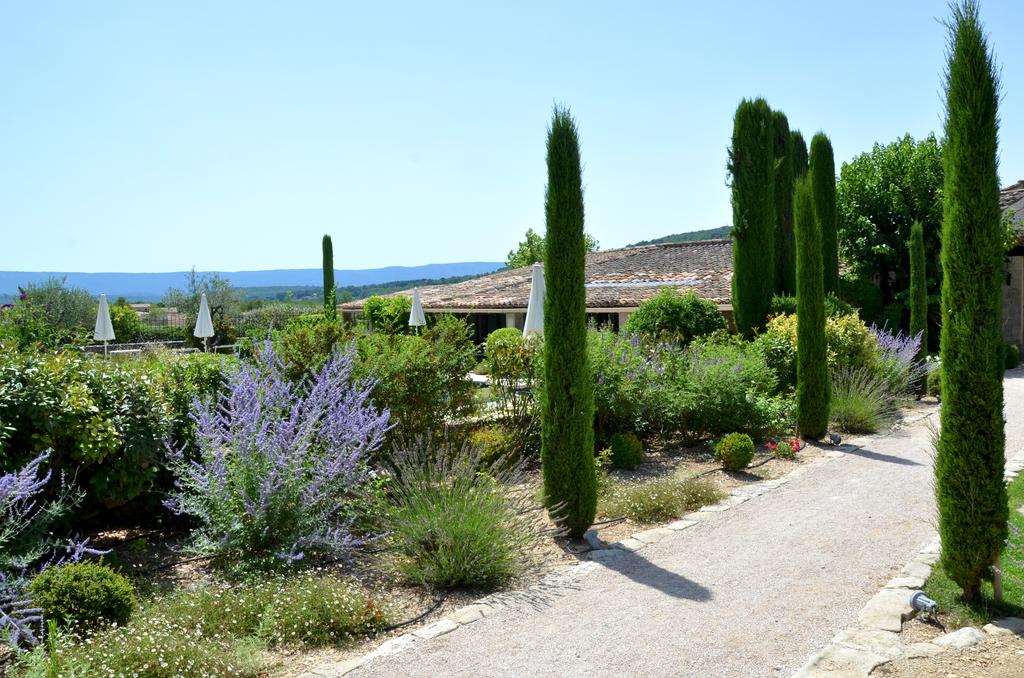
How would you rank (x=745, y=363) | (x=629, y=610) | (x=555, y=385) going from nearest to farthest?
(x=629, y=610) → (x=555, y=385) → (x=745, y=363)

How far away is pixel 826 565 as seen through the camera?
616 centimetres

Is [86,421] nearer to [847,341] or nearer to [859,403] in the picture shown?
[859,403]

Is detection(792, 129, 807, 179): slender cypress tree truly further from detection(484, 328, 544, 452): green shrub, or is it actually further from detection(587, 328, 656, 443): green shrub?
detection(484, 328, 544, 452): green shrub

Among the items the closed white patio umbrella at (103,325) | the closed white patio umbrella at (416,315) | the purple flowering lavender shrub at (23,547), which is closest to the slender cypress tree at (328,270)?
the closed white patio umbrella at (416,315)

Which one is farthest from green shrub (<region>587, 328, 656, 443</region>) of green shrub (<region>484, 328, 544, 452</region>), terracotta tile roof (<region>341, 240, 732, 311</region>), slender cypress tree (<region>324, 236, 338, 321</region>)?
slender cypress tree (<region>324, 236, 338, 321</region>)

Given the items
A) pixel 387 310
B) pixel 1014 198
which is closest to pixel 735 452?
pixel 387 310

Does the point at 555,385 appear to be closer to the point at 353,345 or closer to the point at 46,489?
the point at 353,345

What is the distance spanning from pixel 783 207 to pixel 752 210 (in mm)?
2364

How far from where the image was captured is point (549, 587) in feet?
18.8

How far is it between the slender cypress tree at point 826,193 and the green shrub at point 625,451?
551 inches

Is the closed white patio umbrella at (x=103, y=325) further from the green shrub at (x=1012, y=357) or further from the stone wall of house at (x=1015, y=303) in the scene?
the stone wall of house at (x=1015, y=303)

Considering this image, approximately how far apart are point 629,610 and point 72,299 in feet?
96.3

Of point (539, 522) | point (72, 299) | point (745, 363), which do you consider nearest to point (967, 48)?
point (539, 522)

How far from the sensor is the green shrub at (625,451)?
9648 mm
